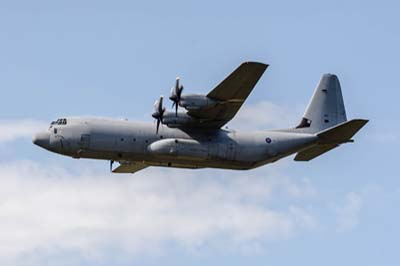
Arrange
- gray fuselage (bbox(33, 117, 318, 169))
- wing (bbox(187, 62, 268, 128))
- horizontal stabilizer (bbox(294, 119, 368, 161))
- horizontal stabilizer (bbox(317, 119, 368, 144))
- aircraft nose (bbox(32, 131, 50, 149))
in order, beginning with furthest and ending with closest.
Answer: horizontal stabilizer (bbox(294, 119, 368, 161))
horizontal stabilizer (bbox(317, 119, 368, 144))
aircraft nose (bbox(32, 131, 50, 149))
gray fuselage (bbox(33, 117, 318, 169))
wing (bbox(187, 62, 268, 128))

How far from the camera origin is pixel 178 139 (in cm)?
4288

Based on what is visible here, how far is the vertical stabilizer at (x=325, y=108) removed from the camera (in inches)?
1831

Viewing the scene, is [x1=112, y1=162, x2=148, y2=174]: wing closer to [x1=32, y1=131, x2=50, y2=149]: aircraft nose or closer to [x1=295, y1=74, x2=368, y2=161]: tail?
[x1=32, y1=131, x2=50, y2=149]: aircraft nose

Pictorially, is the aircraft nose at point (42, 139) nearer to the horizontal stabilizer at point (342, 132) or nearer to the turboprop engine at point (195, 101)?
the turboprop engine at point (195, 101)

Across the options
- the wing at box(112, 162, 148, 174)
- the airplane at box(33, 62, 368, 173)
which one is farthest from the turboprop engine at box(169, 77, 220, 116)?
the wing at box(112, 162, 148, 174)

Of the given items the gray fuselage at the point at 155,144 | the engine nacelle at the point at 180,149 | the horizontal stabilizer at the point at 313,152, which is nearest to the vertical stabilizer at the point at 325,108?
the horizontal stabilizer at the point at 313,152

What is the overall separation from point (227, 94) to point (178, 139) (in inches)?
119

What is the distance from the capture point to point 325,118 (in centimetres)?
4678

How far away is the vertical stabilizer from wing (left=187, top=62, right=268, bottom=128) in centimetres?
476

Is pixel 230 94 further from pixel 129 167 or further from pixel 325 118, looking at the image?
pixel 129 167

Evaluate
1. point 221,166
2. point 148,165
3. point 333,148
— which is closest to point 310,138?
point 333,148

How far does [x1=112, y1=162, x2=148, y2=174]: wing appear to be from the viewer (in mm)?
46487

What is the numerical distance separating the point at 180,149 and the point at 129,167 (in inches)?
229

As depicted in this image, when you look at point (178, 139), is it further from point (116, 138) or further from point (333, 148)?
point (333, 148)
